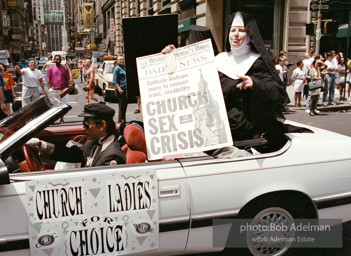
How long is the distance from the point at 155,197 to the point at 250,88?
1282mm

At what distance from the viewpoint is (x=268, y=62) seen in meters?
3.39

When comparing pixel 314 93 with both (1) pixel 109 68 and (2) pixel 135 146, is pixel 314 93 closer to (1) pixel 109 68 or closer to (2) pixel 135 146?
(1) pixel 109 68

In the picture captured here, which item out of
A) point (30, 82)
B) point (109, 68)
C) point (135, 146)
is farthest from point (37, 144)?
point (109, 68)

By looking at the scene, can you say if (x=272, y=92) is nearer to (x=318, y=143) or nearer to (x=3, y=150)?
(x=318, y=143)

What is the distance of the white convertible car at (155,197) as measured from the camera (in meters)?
2.48

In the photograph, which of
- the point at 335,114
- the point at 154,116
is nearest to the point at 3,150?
the point at 154,116

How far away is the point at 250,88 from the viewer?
3.23 metres

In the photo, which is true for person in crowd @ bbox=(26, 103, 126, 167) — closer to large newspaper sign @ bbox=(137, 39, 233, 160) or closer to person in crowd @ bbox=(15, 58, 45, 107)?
large newspaper sign @ bbox=(137, 39, 233, 160)

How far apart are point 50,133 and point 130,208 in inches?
75.3

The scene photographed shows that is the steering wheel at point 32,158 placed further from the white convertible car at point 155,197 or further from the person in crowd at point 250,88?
the person in crowd at point 250,88

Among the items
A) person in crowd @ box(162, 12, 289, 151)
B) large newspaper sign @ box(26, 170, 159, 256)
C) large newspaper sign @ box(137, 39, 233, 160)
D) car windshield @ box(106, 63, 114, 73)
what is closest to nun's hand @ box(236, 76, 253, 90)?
person in crowd @ box(162, 12, 289, 151)

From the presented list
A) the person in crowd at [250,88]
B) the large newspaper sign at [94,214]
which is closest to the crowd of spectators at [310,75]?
the person in crowd at [250,88]

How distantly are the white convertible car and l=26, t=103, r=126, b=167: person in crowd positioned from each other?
31cm

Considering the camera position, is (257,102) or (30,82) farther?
(30,82)
